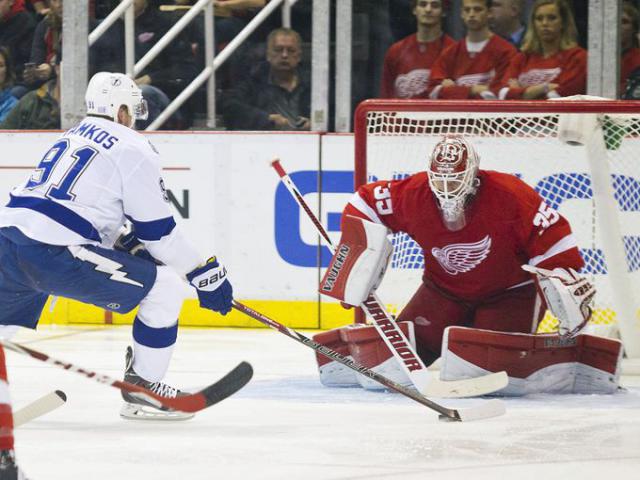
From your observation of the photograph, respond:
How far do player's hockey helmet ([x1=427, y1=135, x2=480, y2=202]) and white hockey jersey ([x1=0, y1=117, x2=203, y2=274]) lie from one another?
32.8 inches

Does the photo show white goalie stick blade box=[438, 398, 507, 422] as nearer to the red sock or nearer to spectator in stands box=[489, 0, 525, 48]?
the red sock

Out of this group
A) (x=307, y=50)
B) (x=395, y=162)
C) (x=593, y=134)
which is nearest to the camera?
(x=593, y=134)

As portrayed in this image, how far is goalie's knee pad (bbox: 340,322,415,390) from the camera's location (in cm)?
434

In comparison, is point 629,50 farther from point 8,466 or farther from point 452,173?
point 8,466

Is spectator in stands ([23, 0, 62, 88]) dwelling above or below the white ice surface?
above

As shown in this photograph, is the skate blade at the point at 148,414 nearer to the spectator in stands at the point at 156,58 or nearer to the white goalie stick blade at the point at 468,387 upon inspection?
the white goalie stick blade at the point at 468,387

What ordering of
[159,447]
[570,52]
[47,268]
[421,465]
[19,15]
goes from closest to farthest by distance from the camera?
[421,465] < [159,447] < [47,268] < [570,52] < [19,15]

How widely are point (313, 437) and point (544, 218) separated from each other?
111 cm

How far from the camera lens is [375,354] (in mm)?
4352

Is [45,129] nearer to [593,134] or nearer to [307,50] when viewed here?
[307,50]

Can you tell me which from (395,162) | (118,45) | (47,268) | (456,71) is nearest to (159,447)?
(47,268)

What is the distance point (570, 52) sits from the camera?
18.3ft

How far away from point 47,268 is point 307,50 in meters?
2.64

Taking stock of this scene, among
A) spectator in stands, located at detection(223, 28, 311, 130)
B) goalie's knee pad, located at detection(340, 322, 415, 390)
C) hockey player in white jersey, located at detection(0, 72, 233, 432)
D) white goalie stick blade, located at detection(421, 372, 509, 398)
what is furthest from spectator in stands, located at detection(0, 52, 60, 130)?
white goalie stick blade, located at detection(421, 372, 509, 398)
